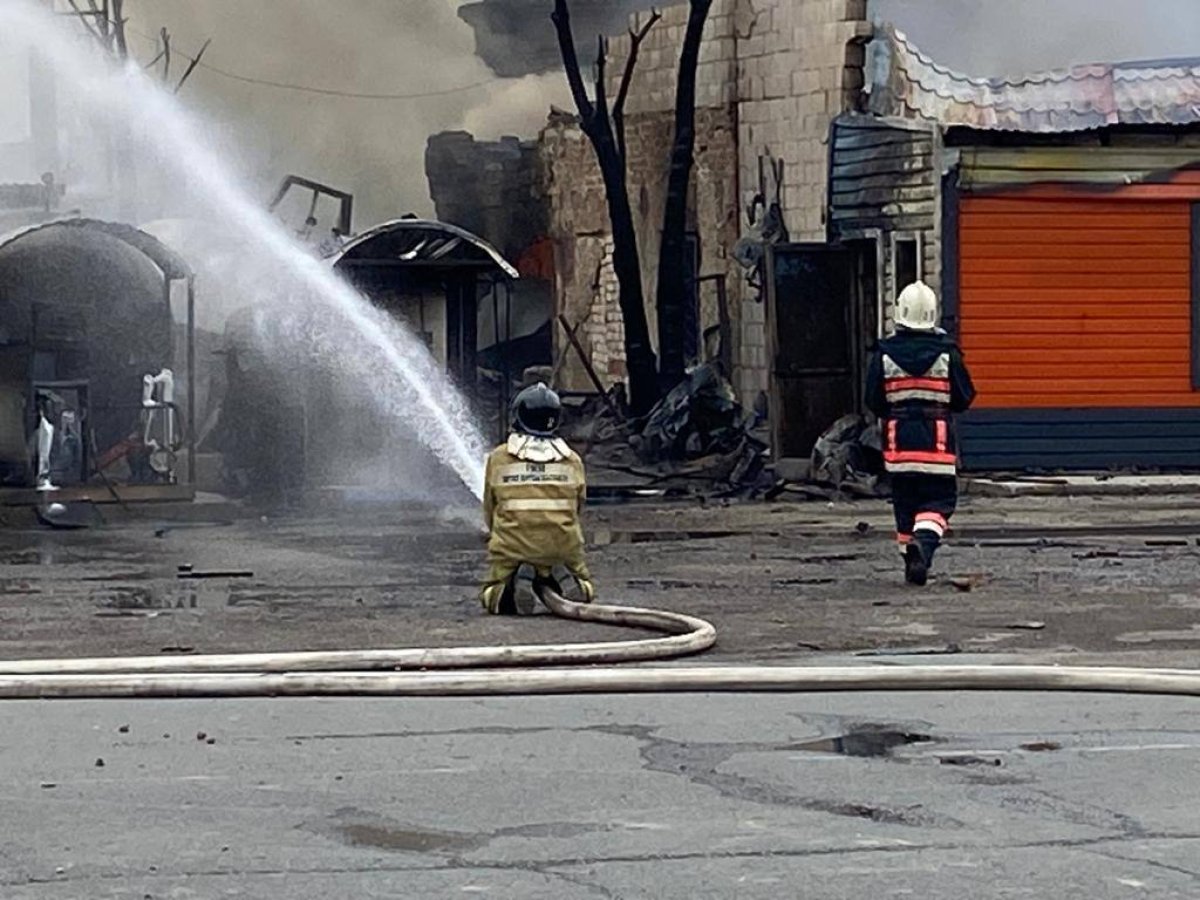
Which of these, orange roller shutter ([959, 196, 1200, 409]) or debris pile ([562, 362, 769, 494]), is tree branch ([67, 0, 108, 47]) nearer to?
debris pile ([562, 362, 769, 494])

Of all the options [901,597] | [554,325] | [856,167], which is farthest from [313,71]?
[901,597]

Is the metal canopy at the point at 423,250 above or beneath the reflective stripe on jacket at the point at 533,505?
above

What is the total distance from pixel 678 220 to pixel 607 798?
21.0 meters

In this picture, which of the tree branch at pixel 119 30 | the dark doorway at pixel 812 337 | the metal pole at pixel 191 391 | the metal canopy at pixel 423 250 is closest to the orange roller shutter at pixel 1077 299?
the dark doorway at pixel 812 337

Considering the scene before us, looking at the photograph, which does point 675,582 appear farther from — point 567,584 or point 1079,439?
point 1079,439

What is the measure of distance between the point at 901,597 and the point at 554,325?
73.6 feet

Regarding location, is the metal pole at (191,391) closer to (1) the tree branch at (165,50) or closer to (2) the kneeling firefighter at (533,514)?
(2) the kneeling firefighter at (533,514)

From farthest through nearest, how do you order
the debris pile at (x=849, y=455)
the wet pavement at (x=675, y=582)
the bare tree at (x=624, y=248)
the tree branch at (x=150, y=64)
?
the tree branch at (x=150, y=64) → the bare tree at (x=624, y=248) → the debris pile at (x=849, y=455) → the wet pavement at (x=675, y=582)

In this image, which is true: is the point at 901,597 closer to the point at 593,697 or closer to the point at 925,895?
the point at 593,697

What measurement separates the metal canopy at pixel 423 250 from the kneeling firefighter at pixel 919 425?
796cm

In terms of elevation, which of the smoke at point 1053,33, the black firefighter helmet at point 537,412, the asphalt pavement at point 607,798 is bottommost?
the asphalt pavement at point 607,798

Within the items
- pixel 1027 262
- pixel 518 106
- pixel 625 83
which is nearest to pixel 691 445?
pixel 1027 262

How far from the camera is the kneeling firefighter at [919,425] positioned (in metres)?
13.3

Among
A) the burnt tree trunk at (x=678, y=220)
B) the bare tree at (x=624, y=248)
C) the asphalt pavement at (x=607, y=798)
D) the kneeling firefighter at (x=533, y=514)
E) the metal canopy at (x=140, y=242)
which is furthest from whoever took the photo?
the bare tree at (x=624, y=248)
